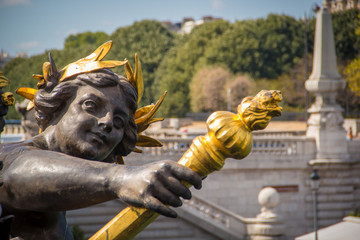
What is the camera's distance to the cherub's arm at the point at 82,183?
7.94ft

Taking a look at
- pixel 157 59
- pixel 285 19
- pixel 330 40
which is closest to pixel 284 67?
pixel 285 19

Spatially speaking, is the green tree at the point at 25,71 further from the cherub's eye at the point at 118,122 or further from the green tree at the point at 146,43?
the green tree at the point at 146,43

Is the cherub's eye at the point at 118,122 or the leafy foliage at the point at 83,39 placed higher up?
the leafy foliage at the point at 83,39

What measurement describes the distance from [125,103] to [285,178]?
23521mm

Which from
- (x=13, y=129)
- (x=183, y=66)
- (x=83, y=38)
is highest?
(x=83, y=38)

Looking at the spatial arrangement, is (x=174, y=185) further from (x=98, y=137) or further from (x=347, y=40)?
(x=347, y=40)

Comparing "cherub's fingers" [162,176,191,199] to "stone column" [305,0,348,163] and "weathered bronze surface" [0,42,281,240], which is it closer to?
"weathered bronze surface" [0,42,281,240]

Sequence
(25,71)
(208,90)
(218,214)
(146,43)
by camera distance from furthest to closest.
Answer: (146,43) → (208,90) → (25,71) → (218,214)

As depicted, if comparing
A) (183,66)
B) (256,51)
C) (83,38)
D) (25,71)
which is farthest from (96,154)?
(83,38)

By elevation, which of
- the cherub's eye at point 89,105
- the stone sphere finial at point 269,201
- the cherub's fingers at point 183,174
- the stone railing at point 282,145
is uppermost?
the stone railing at point 282,145

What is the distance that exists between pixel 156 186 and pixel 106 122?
0.67 m

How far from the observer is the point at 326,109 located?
25953 millimetres

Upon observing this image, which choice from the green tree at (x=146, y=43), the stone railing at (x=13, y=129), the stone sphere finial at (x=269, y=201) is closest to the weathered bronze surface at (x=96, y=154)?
the stone sphere finial at (x=269, y=201)

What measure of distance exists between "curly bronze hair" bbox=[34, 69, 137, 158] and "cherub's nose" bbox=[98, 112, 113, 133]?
0.16 meters
